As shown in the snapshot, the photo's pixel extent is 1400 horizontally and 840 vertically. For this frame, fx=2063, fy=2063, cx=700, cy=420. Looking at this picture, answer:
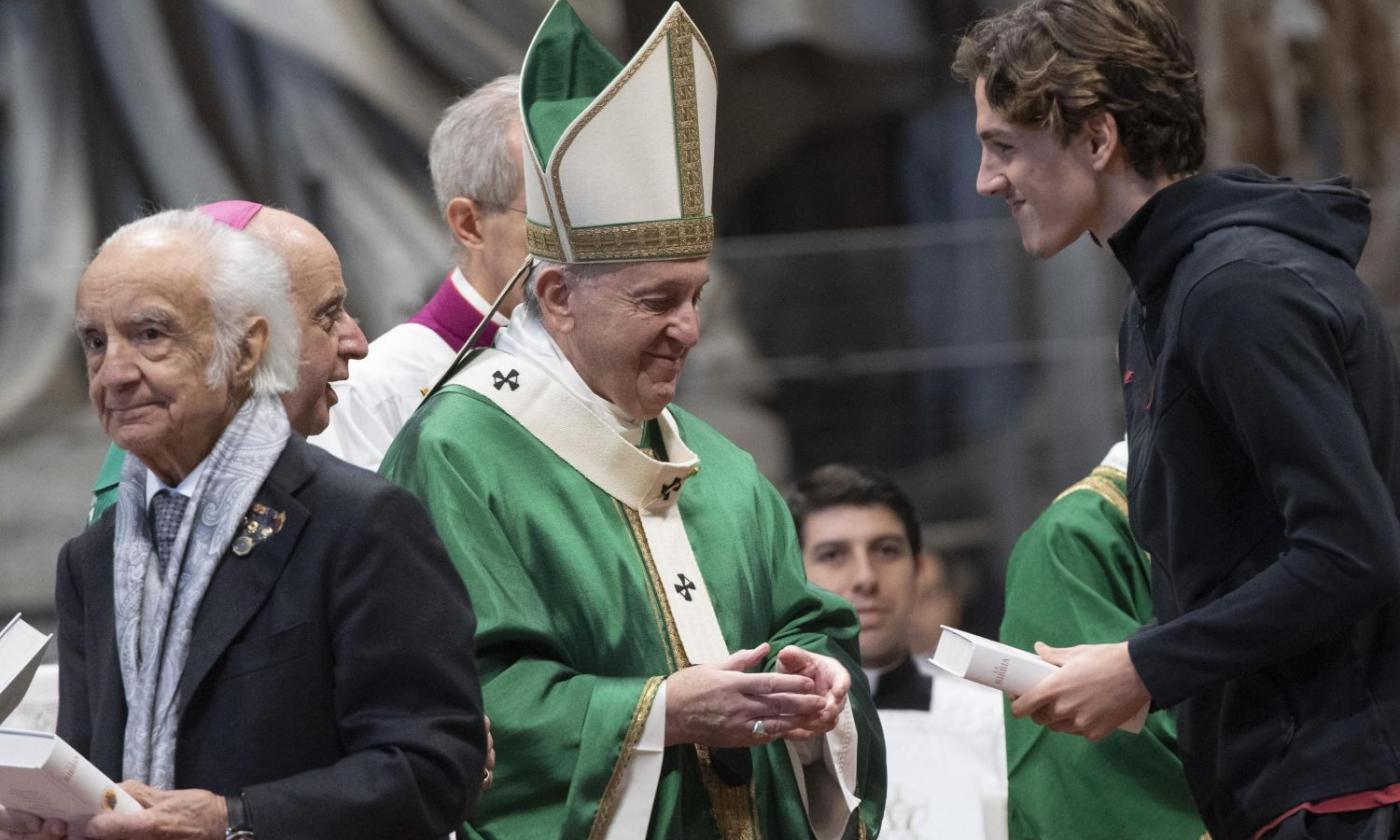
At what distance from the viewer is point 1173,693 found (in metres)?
3.03

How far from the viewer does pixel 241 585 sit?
265 centimetres

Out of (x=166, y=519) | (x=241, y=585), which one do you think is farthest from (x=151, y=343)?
(x=241, y=585)

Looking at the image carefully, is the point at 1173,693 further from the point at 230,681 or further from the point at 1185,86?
the point at 230,681

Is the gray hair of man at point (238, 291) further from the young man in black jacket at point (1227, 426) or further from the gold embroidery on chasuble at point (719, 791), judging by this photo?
the young man in black jacket at point (1227, 426)

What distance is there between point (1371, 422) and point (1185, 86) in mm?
617

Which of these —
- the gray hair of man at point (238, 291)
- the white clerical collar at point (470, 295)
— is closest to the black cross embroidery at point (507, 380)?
the gray hair of man at point (238, 291)

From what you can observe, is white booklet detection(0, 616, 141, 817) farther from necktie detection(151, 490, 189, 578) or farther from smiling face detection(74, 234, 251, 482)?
smiling face detection(74, 234, 251, 482)

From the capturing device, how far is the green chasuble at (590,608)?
3.26 m

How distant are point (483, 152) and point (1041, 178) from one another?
1.61 m

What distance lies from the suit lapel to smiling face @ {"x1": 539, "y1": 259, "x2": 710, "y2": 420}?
886mm

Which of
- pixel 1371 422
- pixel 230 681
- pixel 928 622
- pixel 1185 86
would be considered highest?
pixel 1185 86

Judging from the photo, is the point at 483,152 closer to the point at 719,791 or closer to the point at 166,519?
the point at 719,791

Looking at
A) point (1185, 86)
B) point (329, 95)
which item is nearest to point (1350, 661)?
point (1185, 86)

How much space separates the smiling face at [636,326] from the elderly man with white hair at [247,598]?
0.81 m
